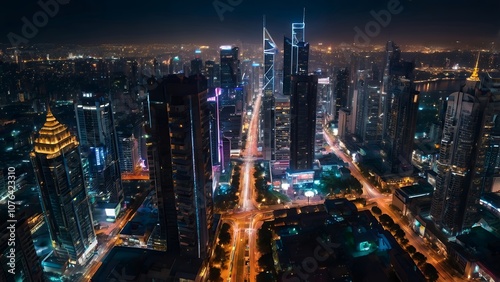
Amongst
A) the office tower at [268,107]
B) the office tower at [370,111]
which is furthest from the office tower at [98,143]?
the office tower at [370,111]

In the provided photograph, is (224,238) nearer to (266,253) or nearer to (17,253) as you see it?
(266,253)

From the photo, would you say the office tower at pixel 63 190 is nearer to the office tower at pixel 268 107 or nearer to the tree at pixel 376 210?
the office tower at pixel 268 107

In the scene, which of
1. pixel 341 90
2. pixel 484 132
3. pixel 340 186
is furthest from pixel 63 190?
pixel 341 90

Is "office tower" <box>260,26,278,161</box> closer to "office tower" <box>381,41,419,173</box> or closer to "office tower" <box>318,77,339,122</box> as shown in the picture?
"office tower" <box>318,77,339,122</box>

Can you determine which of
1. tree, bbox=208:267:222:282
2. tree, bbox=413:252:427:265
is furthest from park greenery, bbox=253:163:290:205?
tree, bbox=413:252:427:265

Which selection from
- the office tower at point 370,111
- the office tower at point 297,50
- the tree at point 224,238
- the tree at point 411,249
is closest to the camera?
the tree at point 411,249

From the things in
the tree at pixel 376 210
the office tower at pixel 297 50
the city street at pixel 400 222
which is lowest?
the city street at pixel 400 222

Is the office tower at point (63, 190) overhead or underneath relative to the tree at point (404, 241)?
overhead

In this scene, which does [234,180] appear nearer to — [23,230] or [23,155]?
[23,230]
